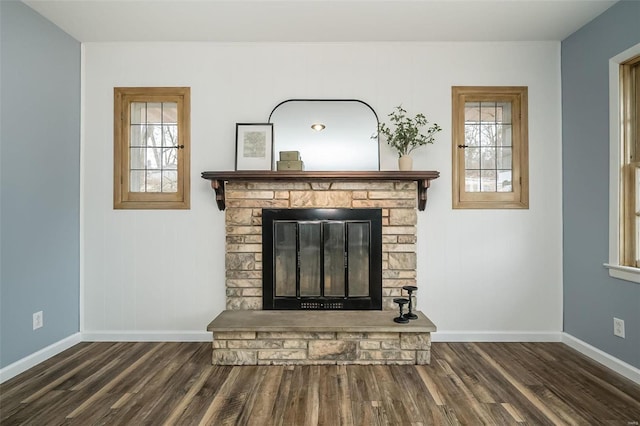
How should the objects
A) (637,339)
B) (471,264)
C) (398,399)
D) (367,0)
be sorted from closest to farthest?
(398,399) < (637,339) < (367,0) < (471,264)

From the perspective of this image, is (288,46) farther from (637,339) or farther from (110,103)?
(637,339)

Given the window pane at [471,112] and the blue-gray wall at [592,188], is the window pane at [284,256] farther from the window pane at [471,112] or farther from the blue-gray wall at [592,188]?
the blue-gray wall at [592,188]

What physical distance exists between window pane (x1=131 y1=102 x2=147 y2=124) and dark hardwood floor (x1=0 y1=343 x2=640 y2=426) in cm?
196

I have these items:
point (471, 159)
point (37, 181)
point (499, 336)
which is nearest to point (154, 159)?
point (37, 181)

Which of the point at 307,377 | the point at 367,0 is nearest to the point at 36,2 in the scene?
the point at 367,0

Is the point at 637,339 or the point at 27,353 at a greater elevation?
the point at 637,339

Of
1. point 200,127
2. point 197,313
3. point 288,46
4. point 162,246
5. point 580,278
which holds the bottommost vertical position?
point 197,313

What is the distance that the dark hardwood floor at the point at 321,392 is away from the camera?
1.97m

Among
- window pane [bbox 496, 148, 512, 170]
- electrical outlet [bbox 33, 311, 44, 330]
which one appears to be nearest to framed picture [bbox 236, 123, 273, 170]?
electrical outlet [bbox 33, 311, 44, 330]

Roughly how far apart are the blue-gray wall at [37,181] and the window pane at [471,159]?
3343mm

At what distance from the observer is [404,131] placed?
307cm

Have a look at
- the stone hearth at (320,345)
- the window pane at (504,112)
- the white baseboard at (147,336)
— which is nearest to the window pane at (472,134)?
the window pane at (504,112)

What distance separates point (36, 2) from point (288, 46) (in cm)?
182

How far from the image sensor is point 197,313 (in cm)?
318
